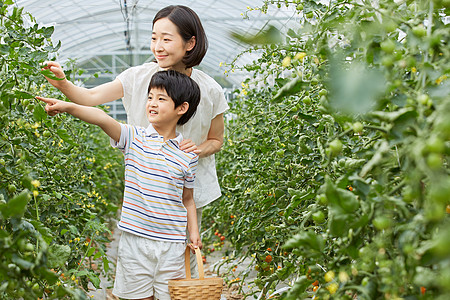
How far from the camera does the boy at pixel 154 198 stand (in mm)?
1805

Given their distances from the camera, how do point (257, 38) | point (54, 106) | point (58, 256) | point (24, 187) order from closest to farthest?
point (257, 38), point (58, 256), point (24, 187), point (54, 106)

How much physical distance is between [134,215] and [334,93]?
1207 millimetres

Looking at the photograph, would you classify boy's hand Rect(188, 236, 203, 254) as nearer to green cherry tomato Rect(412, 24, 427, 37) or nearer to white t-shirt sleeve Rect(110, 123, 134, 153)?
white t-shirt sleeve Rect(110, 123, 134, 153)

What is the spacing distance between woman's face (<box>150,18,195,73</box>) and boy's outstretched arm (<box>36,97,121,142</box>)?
0.33 m

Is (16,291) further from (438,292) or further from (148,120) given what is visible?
(148,120)

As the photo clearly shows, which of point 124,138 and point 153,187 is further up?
point 124,138

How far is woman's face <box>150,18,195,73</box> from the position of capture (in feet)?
6.32

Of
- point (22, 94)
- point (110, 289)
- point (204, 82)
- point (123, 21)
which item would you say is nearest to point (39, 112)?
point (22, 94)

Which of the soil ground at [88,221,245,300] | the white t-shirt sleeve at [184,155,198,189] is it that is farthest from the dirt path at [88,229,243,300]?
the white t-shirt sleeve at [184,155,198,189]

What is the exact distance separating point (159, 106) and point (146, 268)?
562mm

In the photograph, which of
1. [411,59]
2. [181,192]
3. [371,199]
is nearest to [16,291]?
[371,199]

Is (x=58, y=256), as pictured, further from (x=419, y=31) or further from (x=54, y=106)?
(x=419, y=31)

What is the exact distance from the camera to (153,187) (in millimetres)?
1824

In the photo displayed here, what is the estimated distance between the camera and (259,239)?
7.41 ft
